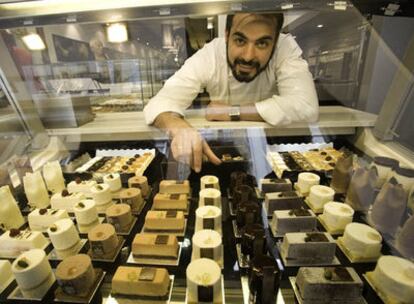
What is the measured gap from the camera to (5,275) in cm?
105

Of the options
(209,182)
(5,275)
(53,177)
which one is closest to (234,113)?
(209,182)

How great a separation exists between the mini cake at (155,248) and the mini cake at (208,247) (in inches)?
3.8

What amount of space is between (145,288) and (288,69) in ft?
4.15

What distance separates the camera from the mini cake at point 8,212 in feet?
4.34

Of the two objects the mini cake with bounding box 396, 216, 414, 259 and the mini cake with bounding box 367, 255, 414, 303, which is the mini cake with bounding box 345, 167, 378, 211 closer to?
the mini cake with bounding box 396, 216, 414, 259

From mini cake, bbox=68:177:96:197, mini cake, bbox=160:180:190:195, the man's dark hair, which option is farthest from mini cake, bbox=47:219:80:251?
the man's dark hair

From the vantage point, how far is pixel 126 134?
1.76 metres

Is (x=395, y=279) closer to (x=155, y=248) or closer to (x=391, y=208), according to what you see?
(x=391, y=208)

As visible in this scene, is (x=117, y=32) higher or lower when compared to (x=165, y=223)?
higher

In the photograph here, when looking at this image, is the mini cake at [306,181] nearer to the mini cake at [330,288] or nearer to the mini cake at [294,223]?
the mini cake at [294,223]

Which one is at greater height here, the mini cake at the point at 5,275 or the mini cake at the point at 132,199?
the mini cake at the point at 132,199

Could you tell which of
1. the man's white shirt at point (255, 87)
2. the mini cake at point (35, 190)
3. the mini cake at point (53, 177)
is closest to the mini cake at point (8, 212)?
the mini cake at point (35, 190)

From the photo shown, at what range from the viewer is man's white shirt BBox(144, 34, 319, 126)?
137 cm

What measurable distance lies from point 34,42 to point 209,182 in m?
1.22
